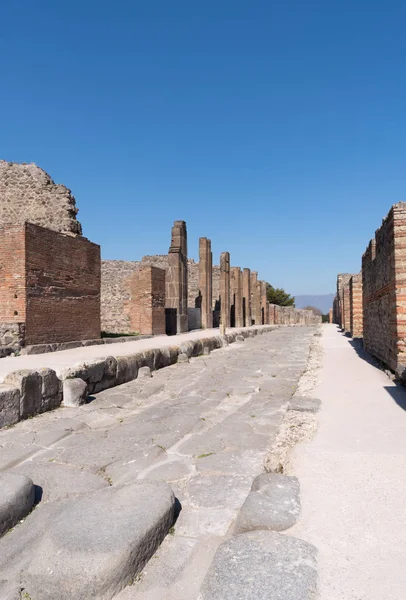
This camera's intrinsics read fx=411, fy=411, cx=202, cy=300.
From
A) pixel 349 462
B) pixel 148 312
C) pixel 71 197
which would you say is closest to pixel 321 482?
pixel 349 462

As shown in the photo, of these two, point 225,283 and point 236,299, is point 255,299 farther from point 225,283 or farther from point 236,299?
point 225,283

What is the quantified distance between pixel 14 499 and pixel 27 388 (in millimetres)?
2247

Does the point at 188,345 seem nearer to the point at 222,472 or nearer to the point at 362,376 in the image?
the point at 362,376

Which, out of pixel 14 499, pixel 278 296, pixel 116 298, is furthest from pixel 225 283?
pixel 278 296

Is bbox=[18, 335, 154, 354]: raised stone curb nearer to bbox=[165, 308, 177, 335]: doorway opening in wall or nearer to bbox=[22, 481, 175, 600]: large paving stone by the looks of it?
bbox=[165, 308, 177, 335]: doorway opening in wall

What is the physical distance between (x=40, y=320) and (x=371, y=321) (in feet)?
24.8

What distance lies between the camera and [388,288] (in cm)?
678

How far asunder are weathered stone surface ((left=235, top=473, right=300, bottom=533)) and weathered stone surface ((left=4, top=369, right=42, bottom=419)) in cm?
278

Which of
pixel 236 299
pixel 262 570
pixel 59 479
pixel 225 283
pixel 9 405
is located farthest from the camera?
pixel 236 299

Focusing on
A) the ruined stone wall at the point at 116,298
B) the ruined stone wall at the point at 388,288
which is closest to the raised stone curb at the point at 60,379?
the ruined stone wall at the point at 388,288

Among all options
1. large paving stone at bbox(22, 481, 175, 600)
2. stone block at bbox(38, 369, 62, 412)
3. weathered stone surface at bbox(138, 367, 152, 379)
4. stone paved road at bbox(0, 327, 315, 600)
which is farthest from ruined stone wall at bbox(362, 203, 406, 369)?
large paving stone at bbox(22, 481, 175, 600)

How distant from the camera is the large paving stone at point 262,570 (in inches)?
58.8

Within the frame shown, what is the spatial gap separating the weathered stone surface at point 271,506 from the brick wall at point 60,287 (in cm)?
748

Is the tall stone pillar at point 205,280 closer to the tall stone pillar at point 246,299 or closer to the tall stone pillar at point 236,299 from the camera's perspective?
the tall stone pillar at point 236,299
